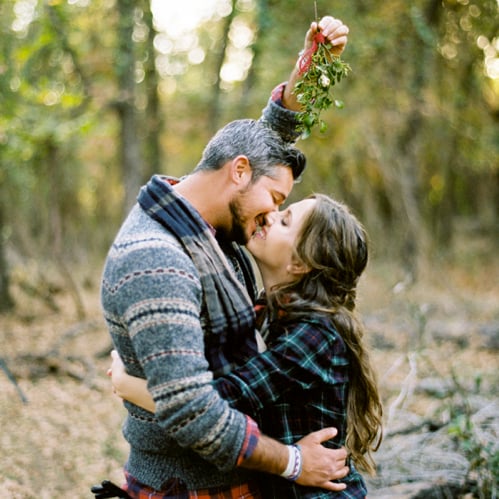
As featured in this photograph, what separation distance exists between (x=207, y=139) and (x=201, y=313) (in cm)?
1050

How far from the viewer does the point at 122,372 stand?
195 centimetres

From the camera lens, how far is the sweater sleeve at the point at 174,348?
1.65m

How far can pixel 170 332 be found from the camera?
1.65m

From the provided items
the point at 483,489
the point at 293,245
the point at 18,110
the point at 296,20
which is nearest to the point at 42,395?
the point at 18,110

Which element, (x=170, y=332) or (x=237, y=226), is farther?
(x=237, y=226)

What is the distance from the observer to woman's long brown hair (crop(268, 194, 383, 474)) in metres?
2.13

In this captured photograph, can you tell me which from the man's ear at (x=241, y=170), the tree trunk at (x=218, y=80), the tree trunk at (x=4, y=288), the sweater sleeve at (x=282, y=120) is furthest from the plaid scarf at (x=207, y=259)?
the tree trunk at (x=4, y=288)

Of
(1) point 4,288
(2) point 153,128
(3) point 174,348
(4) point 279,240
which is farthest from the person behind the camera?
(2) point 153,128

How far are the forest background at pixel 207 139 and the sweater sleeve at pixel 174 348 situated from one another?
91.9 inches

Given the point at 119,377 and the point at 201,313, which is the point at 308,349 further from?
the point at 119,377

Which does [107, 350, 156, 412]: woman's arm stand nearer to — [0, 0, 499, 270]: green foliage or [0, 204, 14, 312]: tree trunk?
[0, 0, 499, 270]: green foliage

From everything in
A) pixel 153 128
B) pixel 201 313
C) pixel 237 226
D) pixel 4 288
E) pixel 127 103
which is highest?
pixel 153 128

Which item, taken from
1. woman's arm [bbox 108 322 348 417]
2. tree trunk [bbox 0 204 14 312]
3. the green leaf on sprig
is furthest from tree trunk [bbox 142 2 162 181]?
woman's arm [bbox 108 322 348 417]

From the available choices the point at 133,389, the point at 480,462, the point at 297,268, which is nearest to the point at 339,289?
the point at 297,268
